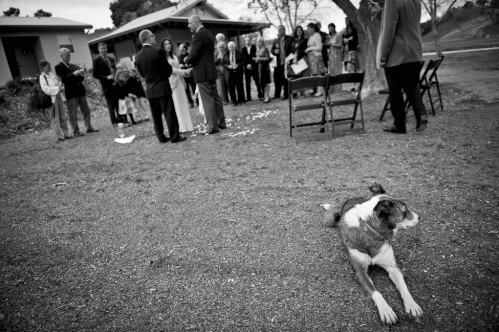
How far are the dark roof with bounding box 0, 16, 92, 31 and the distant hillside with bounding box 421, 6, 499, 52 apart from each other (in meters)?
30.6

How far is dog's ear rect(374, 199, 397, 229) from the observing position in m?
2.09

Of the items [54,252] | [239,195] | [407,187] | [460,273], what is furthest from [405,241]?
[54,252]

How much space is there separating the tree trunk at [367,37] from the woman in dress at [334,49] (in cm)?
176

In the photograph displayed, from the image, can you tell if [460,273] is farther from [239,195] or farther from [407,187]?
[239,195]

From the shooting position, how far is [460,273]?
223 cm

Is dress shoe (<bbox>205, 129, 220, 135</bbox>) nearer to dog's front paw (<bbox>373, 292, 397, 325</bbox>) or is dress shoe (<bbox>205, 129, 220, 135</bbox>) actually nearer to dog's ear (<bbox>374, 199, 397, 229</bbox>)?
dog's ear (<bbox>374, 199, 397, 229</bbox>)

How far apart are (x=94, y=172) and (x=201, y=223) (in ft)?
11.1

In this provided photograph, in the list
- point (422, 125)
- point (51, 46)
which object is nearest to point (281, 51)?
point (422, 125)

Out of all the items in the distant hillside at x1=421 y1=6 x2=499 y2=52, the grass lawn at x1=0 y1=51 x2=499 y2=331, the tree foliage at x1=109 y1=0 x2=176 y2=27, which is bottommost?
the grass lawn at x1=0 y1=51 x2=499 y2=331

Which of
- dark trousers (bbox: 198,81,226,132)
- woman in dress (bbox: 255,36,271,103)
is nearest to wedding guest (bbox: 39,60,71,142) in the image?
dark trousers (bbox: 198,81,226,132)

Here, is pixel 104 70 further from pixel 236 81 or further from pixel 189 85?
pixel 236 81

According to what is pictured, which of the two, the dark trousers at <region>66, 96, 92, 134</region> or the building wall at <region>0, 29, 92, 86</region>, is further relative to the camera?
the building wall at <region>0, 29, 92, 86</region>

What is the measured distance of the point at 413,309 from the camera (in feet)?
6.43

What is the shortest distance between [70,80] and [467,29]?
1547 inches
